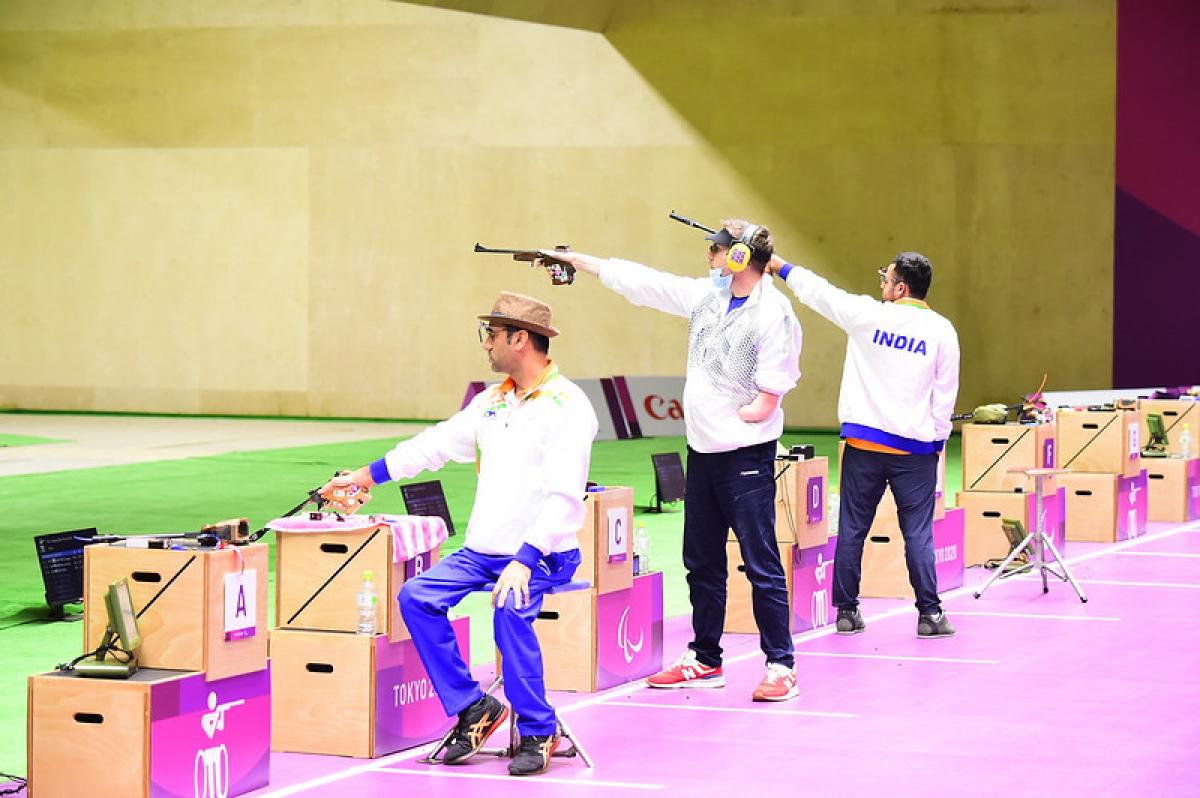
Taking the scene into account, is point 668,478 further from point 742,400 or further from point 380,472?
point 380,472

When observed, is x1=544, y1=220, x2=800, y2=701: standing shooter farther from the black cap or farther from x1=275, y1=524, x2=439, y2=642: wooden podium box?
x1=275, y1=524, x2=439, y2=642: wooden podium box

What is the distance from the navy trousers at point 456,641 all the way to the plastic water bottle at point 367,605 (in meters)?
0.23

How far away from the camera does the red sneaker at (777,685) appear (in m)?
7.30

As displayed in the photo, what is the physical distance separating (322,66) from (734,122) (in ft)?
19.3

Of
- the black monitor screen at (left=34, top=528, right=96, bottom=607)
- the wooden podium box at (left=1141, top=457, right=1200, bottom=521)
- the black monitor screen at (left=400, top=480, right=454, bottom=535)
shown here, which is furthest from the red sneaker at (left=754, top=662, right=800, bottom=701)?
the wooden podium box at (left=1141, top=457, right=1200, bottom=521)

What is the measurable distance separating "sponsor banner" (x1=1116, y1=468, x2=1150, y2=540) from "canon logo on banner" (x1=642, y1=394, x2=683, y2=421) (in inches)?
420

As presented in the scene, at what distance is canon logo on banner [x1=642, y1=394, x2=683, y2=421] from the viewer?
23.7m

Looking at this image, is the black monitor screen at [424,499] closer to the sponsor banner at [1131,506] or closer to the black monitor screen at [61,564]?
the black monitor screen at [61,564]

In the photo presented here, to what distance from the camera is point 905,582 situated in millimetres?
10359

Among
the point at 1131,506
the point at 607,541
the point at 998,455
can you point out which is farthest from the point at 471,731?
the point at 1131,506

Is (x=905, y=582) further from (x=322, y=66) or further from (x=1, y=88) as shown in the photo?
(x=1, y=88)

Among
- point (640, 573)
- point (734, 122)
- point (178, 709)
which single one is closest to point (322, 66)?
point (734, 122)

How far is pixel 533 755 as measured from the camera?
6.03m

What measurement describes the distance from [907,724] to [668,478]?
25.7 feet
